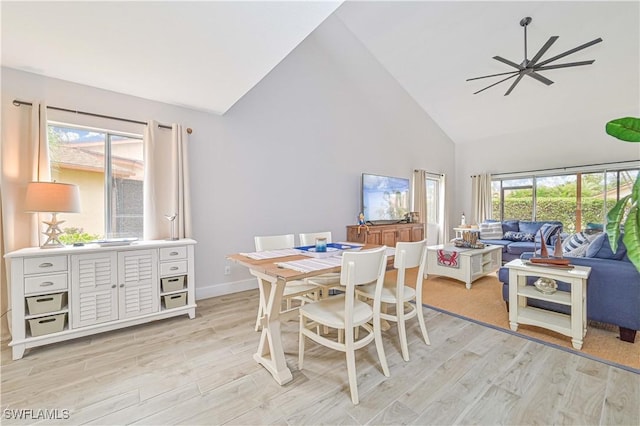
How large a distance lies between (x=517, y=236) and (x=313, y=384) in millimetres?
5420

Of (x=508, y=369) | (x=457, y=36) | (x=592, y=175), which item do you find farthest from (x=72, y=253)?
(x=592, y=175)

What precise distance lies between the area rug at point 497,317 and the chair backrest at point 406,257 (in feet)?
3.86

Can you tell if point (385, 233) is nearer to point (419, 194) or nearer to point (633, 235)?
point (419, 194)

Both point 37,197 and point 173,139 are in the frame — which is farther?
point 173,139

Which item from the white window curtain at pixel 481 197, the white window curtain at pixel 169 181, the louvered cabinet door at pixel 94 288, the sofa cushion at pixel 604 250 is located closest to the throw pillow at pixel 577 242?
the sofa cushion at pixel 604 250

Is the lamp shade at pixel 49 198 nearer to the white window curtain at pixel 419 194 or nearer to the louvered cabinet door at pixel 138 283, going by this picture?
the louvered cabinet door at pixel 138 283

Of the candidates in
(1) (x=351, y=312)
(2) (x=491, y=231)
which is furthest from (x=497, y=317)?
(2) (x=491, y=231)

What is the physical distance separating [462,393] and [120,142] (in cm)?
374

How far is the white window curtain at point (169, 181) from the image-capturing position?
9.48 ft

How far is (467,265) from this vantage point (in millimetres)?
3678

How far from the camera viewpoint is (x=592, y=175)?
17.2 feet

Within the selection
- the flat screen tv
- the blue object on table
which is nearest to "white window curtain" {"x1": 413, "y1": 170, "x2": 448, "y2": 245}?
the flat screen tv

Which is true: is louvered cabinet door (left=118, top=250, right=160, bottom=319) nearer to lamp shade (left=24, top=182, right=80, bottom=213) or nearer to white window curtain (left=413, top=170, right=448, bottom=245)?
lamp shade (left=24, top=182, right=80, bottom=213)

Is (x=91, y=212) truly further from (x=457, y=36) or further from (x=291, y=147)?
(x=457, y=36)
